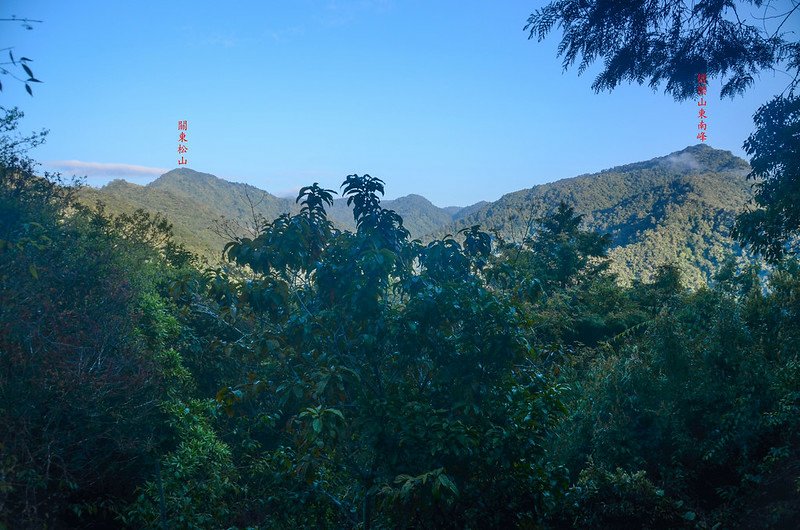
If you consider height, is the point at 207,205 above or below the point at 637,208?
above

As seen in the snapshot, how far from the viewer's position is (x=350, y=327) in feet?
14.2

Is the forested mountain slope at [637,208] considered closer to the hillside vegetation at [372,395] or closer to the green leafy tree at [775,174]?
the hillside vegetation at [372,395]

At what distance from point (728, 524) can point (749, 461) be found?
3.73 feet

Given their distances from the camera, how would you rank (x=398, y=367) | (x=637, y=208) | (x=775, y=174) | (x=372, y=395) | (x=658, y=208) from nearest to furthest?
(x=372, y=395), (x=398, y=367), (x=775, y=174), (x=658, y=208), (x=637, y=208)

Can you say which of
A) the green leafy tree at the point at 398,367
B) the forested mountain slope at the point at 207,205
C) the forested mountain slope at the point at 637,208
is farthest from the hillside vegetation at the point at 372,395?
the forested mountain slope at the point at 637,208

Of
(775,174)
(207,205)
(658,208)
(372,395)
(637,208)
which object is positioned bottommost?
(372,395)

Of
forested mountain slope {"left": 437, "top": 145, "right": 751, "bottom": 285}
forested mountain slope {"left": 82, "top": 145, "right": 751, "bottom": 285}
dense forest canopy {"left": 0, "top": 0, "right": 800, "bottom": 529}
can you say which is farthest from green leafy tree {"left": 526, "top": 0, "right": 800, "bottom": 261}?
forested mountain slope {"left": 437, "top": 145, "right": 751, "bottom": 285}

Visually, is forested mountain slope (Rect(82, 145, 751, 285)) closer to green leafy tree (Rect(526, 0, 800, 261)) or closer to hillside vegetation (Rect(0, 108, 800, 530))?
hillside vegetation (Rect(0, 108, 800, 530))

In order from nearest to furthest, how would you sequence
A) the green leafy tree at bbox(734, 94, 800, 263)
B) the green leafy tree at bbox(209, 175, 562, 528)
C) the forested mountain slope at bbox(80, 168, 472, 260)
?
1. the green leafy tree at bbox(209, 175, 562, 528)
2. the green leafy tree at bbox(734, 94, 800, 263)
3. the forested mountain slope at bbox(80, 168, 472, 260)

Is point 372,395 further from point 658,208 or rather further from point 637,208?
point 637,208

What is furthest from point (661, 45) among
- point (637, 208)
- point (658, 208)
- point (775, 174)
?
point (637, 208)

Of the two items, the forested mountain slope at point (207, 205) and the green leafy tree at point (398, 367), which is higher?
the forested mountain slope at point (207, 205)

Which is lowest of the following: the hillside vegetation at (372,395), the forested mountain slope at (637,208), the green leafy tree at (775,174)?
the hillside vegetation at (372,395)

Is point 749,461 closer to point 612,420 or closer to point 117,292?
point 612,420
